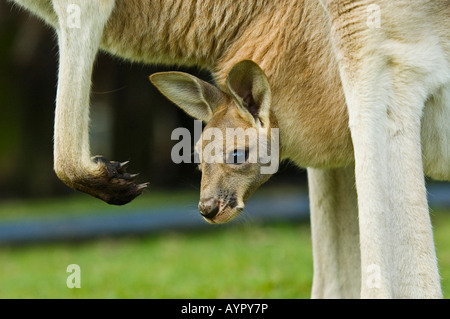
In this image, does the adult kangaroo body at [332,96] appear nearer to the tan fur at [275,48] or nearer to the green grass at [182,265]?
the tan fur at [275,48]

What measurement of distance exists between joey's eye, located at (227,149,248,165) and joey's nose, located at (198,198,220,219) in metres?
0.17

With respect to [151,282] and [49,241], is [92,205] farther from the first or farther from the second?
[151,282]

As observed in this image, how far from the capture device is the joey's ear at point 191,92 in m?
3.22

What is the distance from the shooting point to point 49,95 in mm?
10438

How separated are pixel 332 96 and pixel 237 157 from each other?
0.43 meters

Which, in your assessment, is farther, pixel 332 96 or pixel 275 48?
pixel 275 48

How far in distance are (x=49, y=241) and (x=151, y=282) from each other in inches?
119

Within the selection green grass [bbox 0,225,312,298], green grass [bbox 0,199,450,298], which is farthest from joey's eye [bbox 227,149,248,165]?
green grass [bbox 0,225,312,298]

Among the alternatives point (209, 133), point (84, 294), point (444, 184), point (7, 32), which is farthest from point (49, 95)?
point (209, 133)

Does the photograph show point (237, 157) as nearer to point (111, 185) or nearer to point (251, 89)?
point (251, 89)

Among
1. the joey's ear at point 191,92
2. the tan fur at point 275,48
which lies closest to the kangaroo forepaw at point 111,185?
the joey's ear at point 191,92

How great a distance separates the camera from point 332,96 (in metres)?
3.02

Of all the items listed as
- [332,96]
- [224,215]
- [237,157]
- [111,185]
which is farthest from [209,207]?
[332,96]

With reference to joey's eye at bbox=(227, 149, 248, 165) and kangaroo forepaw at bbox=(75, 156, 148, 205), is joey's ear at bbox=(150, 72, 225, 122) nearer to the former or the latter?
joey's eye at bbox=(227, 149, 248, 165)
